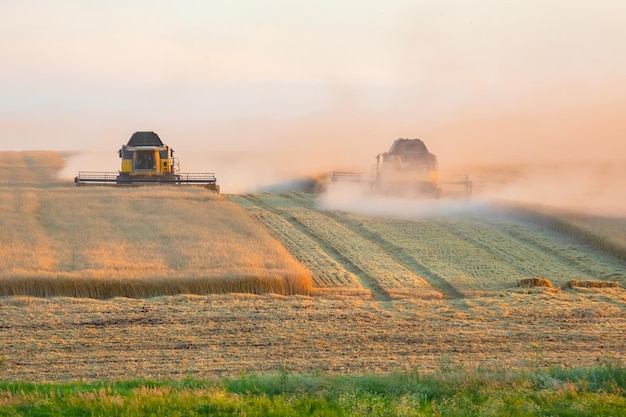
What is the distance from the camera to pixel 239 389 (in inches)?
391

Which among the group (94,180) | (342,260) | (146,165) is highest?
(146,165)

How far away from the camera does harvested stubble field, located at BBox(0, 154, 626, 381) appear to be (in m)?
13.8

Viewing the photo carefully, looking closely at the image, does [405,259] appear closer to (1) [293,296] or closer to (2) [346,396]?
(1) [293,296]

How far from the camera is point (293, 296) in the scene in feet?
61.6

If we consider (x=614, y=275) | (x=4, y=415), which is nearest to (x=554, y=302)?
(x=614, y=275)

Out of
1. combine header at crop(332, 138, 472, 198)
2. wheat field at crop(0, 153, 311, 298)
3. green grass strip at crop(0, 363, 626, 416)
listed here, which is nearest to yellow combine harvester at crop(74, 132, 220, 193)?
wheat field at crop(0, 153, 311, 298)

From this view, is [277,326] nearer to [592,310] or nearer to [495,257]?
[592,310]

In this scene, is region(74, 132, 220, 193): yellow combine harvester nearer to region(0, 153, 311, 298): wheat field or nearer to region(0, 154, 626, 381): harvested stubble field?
region(0, 153, 311, 298): wheat field

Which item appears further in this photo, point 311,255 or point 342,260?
point 311,255

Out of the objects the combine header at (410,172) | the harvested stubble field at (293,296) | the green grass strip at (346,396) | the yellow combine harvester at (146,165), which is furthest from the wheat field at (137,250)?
the combine header at (410,172)

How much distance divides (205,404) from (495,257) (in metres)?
16.8

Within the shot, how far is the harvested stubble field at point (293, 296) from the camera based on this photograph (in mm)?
13789

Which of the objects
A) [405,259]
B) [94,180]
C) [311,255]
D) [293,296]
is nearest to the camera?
[293,296]

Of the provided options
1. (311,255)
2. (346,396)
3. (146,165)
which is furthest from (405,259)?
(146,165)
